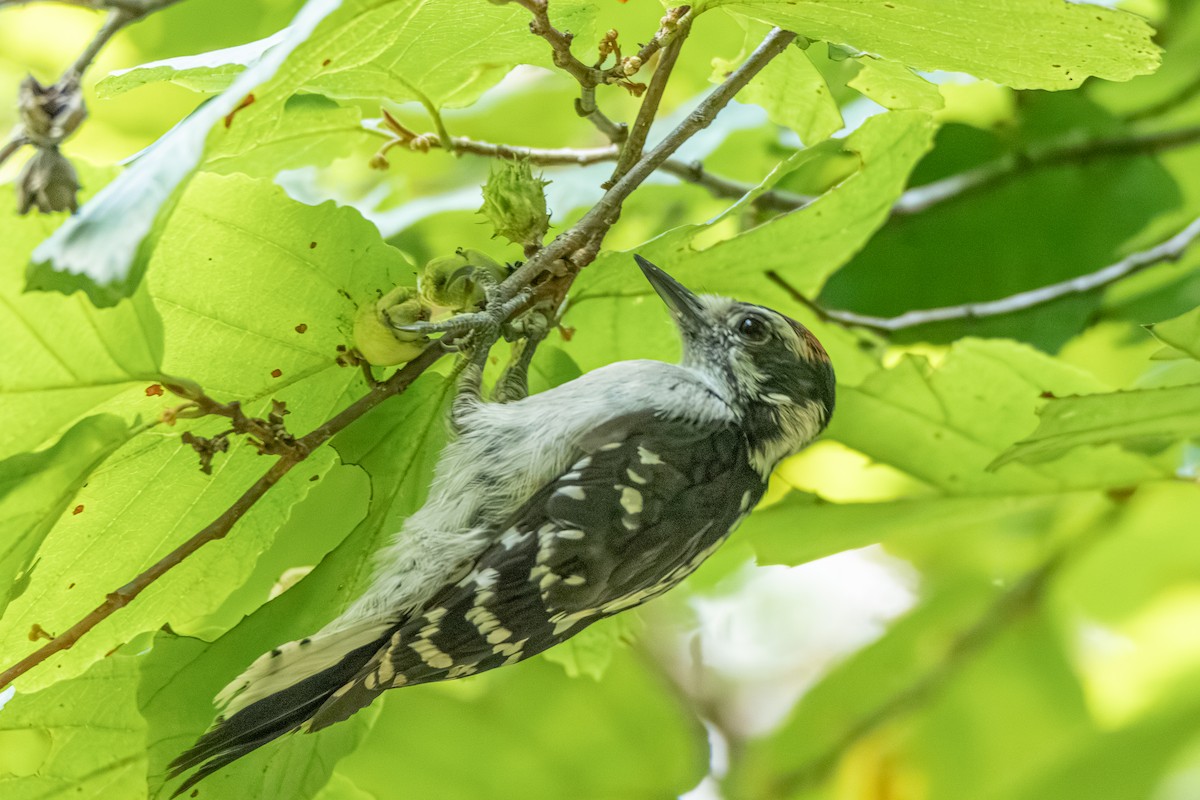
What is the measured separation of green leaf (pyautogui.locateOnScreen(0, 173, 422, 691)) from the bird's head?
927 millimetres

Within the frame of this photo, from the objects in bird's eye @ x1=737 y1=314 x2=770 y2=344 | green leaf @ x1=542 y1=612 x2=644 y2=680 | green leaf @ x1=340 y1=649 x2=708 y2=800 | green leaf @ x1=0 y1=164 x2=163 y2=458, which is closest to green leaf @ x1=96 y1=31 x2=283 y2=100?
green leaf @ x1=0 y1=164 x2=163 y2=458

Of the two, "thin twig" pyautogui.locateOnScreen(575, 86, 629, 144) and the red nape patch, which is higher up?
"thin twig" pyautogui.locateOnScreen(575, 86, 629, 144)

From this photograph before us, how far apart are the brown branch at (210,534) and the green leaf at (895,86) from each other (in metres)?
1.16

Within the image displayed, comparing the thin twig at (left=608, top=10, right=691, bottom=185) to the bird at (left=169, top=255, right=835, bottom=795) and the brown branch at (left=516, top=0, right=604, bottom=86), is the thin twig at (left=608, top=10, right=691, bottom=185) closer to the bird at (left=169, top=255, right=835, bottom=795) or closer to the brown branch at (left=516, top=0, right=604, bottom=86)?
the brown branch at (left=516, top=0, right=604, bottom=86)

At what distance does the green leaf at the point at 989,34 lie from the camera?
1758 millimetres

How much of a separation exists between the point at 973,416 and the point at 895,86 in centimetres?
85

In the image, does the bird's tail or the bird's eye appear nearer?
the bird's tail

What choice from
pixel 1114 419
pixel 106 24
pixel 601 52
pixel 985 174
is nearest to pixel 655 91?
pixel 601 52

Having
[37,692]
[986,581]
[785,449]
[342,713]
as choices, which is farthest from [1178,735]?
[37,692]

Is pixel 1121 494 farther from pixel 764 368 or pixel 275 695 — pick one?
pixel 275 695

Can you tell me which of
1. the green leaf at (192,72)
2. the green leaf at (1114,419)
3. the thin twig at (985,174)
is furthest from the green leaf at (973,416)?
the green leaf at (192,72)

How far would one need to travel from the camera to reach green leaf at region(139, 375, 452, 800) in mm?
2131

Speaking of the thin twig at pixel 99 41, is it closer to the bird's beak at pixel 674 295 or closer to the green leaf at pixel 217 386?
the green leaf at pixel 217 386

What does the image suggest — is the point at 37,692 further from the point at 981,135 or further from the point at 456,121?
the point at 981,135
